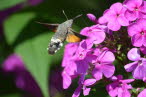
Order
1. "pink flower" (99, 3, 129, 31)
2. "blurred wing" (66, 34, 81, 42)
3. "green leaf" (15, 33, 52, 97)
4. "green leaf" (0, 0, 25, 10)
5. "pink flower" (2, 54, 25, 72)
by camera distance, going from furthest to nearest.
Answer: "pink flower" (2, 54, 25, 72), "green leaf" (0, 0, 25, 10), "green leaf" (15, 33, 52, 97), "blurred wing" (66, 34, 81, 42), "pink flower" (99, 3, 129, 31)

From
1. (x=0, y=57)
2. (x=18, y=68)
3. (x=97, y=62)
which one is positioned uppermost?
(x=97, y=62)

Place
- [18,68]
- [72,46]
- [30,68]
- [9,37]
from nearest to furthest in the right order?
[72,46]
[30,68]
[9,37]
[18,68]

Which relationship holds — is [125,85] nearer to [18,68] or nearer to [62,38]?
[62,38]

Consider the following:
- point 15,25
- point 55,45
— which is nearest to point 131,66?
point 55,45

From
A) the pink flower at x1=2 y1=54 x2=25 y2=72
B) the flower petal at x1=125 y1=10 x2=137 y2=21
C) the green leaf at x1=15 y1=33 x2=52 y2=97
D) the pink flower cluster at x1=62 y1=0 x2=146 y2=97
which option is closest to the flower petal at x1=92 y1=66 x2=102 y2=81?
the pink flower cluster at x1=62 y1=0 x2=146 y2=97

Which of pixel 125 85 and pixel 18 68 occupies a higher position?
pixel 125 85

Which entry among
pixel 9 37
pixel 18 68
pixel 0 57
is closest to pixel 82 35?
pixel 9 37

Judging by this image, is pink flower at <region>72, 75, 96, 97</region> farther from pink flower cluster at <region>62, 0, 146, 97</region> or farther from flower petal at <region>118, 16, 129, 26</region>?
flower petal at <region>118, 16, 129, 26</region>
